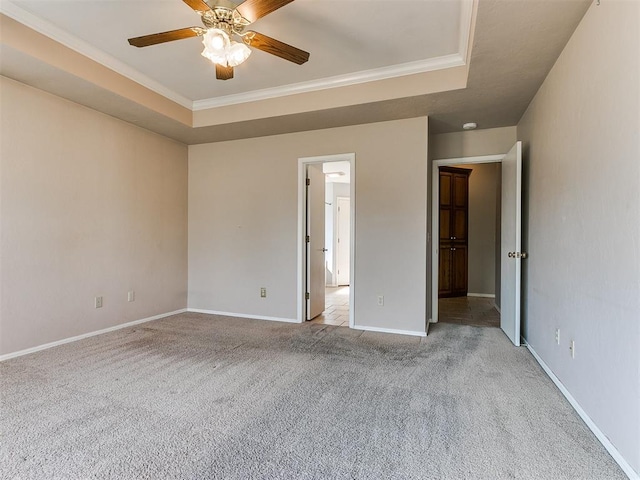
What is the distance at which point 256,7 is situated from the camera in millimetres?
1890

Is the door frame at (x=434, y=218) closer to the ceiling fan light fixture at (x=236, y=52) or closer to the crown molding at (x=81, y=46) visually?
the ceiling fan light fixture at (x=236, y=52)

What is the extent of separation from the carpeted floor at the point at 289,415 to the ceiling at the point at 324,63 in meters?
2.34

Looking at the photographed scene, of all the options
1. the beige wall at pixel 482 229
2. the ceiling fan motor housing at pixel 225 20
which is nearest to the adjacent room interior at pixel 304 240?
the ceiling fan motor housing at pixel 225 20

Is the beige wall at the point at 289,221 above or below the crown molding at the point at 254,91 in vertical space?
below

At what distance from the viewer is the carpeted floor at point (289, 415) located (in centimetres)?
149

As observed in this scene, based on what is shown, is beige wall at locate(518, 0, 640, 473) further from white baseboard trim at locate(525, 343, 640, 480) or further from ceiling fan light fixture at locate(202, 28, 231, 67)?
ceiling fan light fixture at locate(202, 28, 231, 67)

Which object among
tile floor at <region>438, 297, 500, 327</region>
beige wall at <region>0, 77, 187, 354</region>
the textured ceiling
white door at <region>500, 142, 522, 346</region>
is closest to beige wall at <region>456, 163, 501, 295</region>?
tile floor at <region>438, 297, 500, 327</region>

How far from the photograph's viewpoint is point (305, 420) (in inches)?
73.4

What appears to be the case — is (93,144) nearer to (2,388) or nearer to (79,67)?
(79,67)

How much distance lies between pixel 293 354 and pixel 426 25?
9.35 feet

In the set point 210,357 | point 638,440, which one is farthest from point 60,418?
point 638,440

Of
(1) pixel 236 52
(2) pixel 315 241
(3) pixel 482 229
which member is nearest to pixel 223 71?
(1) pixel 236 52

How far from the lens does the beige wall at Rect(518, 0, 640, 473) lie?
1.45 m

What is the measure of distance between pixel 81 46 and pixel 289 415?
3.27 m
